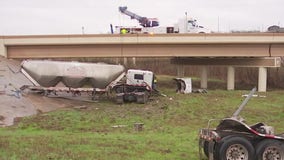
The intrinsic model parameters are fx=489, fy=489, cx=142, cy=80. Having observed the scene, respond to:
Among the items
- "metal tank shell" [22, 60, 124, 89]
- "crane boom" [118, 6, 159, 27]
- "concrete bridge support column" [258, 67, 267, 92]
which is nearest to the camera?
"metal tank shell" [22, 60, 124, 89]

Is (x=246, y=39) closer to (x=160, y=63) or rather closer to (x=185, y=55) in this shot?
(x=185, y=55)

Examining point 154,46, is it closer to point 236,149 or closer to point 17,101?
point 17,101

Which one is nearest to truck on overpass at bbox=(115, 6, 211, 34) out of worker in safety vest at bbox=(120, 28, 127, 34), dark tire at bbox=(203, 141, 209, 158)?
worker in safety vest at bbox=(120, 28, 127, 34)

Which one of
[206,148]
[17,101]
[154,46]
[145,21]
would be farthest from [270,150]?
[145,21]

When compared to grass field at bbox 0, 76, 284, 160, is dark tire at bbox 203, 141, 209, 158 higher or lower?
higher

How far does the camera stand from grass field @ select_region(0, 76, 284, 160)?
13.9 metres

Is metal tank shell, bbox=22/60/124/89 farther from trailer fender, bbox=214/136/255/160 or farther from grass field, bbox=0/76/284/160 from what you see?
trailer fender, bbox=214/136/255/160

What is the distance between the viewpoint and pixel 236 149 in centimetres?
1227

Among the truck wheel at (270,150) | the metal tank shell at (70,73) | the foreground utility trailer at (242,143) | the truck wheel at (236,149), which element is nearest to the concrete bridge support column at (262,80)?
the metal tank shell at (70,73)

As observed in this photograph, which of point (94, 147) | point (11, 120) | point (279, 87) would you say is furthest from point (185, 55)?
point (94, 147)

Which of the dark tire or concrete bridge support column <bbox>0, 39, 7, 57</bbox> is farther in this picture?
concrete bridge support column <bbox>0, 39, 7, 57</bbox>

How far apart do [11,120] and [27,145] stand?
13639 millimetres

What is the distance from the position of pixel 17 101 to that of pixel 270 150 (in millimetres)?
25014

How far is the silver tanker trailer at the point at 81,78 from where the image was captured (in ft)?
133
